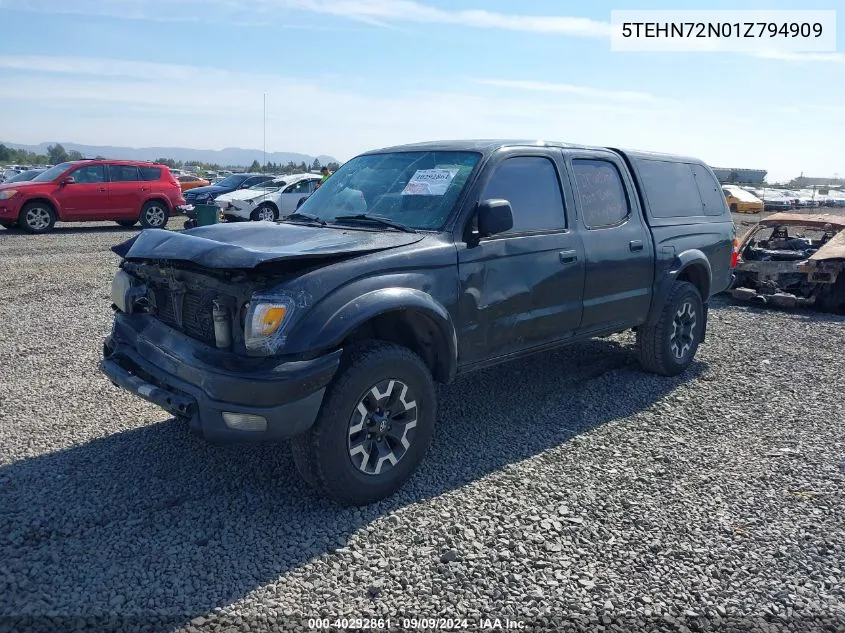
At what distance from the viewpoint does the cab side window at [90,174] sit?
1666cm

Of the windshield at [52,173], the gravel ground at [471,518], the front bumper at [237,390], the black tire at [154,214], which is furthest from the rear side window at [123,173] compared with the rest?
the front bumper at [237,390]

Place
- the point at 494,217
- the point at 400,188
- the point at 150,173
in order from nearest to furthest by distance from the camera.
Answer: the point at 494,217 → the point at 400,188 → the point at 150,173

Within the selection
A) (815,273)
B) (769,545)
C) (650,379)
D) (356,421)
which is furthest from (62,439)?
(815,273)

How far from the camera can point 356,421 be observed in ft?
11.9

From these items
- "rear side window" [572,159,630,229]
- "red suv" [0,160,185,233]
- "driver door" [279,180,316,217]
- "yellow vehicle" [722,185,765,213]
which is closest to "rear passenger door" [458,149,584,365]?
"rear side window" [572,159,630,229]

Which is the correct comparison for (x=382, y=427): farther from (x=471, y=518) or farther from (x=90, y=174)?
(x=90, y=174)

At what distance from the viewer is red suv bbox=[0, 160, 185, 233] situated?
16.1 metres

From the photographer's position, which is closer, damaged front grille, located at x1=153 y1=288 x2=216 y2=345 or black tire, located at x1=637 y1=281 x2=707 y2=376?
damaged front grille, located at x1=153 y1=288 x2=216 y2=345

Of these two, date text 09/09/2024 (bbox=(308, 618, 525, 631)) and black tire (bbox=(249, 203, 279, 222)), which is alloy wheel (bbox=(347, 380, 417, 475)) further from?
black tire (bbox=(249, 203, 279, 222))

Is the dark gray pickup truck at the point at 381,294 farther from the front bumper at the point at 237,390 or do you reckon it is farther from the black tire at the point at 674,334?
the black tire at the point at 674,334

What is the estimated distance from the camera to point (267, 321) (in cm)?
335

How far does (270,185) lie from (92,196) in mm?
6809

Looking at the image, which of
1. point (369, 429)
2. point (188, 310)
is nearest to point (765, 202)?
point (369, 429)

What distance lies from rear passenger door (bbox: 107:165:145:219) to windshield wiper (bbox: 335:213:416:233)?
14471 mm
